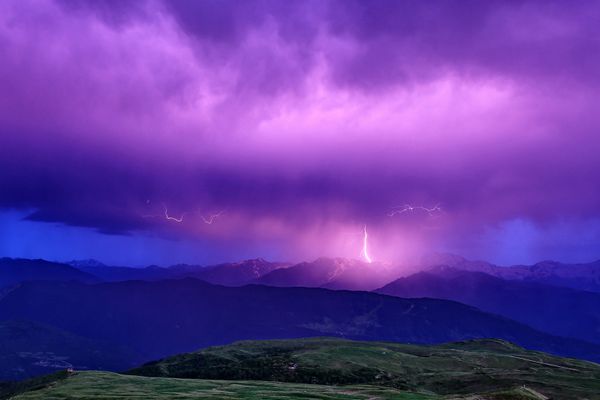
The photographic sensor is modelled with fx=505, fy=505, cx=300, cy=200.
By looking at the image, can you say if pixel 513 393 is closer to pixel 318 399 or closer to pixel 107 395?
pixel 318 399

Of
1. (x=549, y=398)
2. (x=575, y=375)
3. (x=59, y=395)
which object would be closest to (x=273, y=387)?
(x=59, y=395)

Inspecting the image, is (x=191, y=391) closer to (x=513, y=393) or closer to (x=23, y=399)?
(x=23, y=399)

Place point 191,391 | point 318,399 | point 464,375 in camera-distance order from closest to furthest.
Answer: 1. point 318,399
2. point 191,391
3. point 464,375

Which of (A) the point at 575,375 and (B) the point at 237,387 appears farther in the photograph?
(A) the point at 575,375

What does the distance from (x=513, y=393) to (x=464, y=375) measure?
87062 mm

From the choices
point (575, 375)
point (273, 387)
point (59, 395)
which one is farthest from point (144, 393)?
point (575, 375)

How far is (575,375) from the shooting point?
652 feet

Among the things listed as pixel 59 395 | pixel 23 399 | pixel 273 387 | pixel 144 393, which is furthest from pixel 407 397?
pixel 23 399

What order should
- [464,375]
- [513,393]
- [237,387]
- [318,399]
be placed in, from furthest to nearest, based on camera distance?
[464,375]
[237,387]
[318,399]
[513,393]

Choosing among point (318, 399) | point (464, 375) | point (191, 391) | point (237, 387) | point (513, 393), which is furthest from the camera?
point (464, 375)

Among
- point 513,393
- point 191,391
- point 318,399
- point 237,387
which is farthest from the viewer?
point 237,387

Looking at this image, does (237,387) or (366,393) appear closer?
(366,393)

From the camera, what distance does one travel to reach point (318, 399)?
124875 millimetres

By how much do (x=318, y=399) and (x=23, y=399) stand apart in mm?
75542
